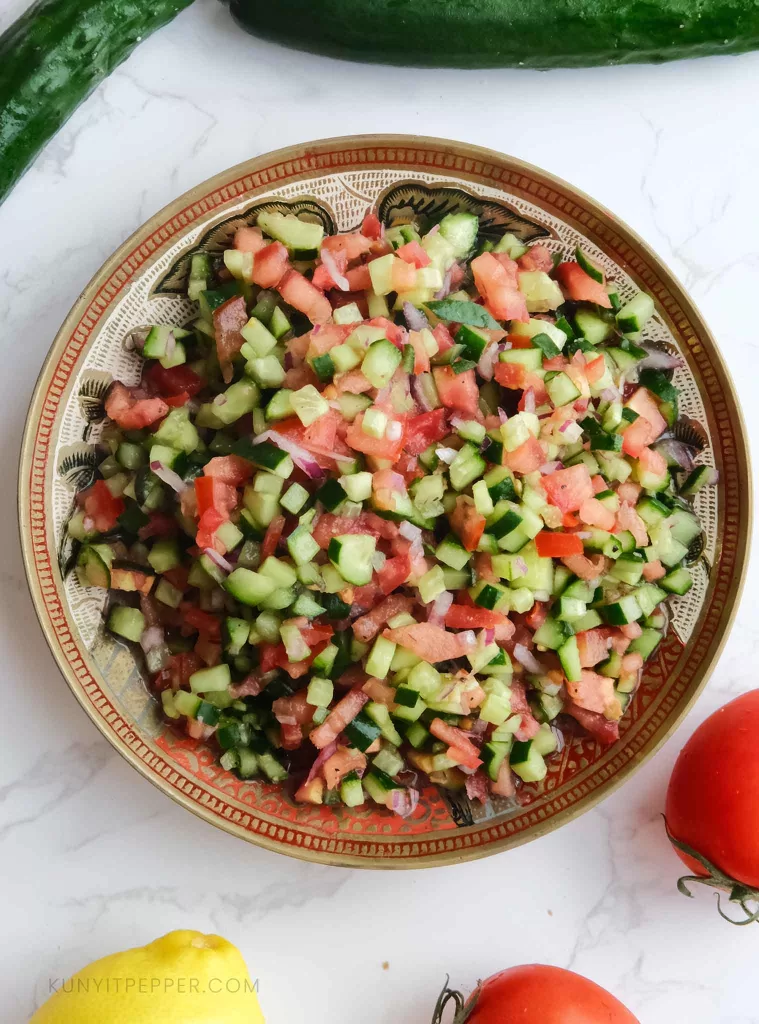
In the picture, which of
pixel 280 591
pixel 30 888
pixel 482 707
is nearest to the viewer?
pixel 280 591

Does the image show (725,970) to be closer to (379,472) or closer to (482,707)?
(482,707)

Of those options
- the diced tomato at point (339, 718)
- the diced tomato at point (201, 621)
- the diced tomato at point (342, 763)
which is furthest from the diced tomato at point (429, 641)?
the diced tomato at point (201, 621)

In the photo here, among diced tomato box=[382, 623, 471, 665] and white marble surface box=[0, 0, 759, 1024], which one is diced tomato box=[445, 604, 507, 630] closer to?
diced tomato box=[382, 623, 471, 665]

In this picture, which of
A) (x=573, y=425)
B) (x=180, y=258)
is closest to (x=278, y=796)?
(x=573, y=425)

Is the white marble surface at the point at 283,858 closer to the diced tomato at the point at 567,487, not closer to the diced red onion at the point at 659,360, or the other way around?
the diced red onion at the point at 659,360

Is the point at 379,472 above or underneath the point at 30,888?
above
